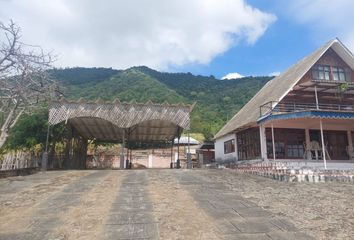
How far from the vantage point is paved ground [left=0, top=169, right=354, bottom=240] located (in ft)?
19.2

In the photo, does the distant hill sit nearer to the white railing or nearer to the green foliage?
the green foliage

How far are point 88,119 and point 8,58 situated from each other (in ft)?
39.6

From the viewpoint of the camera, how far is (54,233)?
18.7ft

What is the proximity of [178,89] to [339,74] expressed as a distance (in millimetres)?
39611

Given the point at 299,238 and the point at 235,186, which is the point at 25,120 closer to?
the point at 235,186

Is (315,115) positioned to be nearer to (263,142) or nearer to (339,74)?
(263,142)

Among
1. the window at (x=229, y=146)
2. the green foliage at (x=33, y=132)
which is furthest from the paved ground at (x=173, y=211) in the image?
the window at (x=229, y=146)

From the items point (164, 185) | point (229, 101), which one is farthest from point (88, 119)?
point (229, 101)

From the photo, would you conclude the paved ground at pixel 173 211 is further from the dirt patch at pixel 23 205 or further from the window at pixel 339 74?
the window at pixel 339 74

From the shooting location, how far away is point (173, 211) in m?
7.25

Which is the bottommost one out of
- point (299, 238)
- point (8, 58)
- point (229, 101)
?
point (299, 238)

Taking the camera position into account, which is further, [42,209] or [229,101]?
[229,101]

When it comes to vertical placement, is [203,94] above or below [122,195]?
above

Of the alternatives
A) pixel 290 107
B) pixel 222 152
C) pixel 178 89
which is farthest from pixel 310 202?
pixel 178 89
